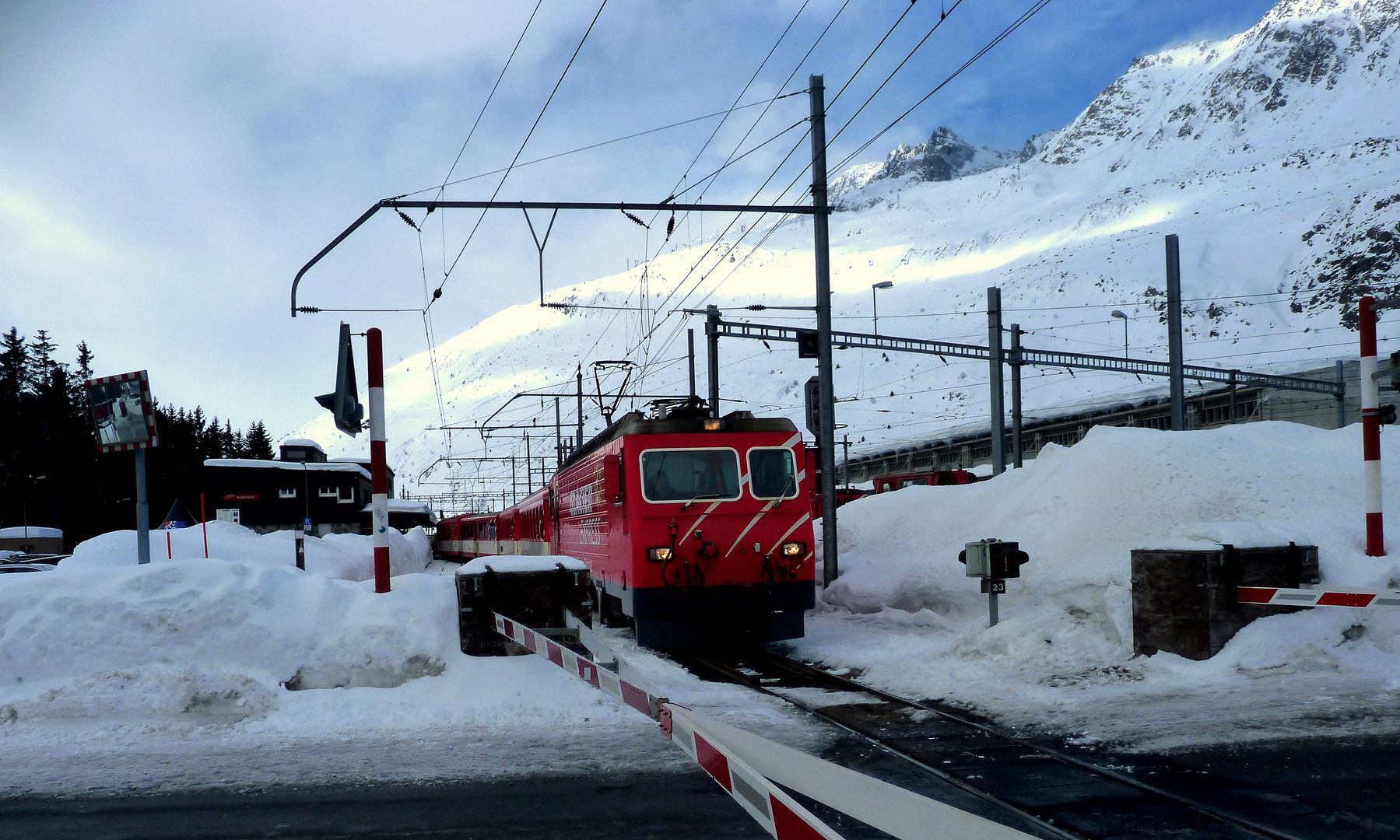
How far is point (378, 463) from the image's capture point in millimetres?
9742

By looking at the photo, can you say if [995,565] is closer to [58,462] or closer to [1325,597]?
[1325,597]

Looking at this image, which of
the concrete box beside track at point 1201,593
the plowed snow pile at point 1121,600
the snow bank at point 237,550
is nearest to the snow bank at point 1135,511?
the plowed snow pile at point 1121,600

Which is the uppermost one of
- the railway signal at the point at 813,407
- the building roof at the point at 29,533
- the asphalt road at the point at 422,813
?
the railway signal at the point at 813,407

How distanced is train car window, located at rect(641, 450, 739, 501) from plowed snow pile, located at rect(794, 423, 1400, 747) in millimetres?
2172

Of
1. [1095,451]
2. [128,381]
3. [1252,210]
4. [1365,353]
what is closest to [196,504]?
[128,381]

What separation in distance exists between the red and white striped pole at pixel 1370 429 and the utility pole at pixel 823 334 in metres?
7.46

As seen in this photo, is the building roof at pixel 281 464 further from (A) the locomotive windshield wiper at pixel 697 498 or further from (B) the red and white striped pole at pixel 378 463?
(B) the red and white striped pole at pixel 378 463

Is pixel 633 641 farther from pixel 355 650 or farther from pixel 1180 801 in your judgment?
pixel 1180 801

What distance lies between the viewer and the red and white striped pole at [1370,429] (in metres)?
10.4

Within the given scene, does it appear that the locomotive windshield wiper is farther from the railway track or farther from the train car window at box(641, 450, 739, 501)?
the railway track

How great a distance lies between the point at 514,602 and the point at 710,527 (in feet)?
14.2

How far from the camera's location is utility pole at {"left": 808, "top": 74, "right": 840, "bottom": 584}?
16797 mm

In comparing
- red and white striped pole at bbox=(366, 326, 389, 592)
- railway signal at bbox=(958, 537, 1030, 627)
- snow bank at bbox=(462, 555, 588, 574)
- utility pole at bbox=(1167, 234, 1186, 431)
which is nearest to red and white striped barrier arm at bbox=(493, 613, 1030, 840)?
snow bank at bbox=(462, 555, 588, 574)

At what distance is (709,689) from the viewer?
32.8 ft
